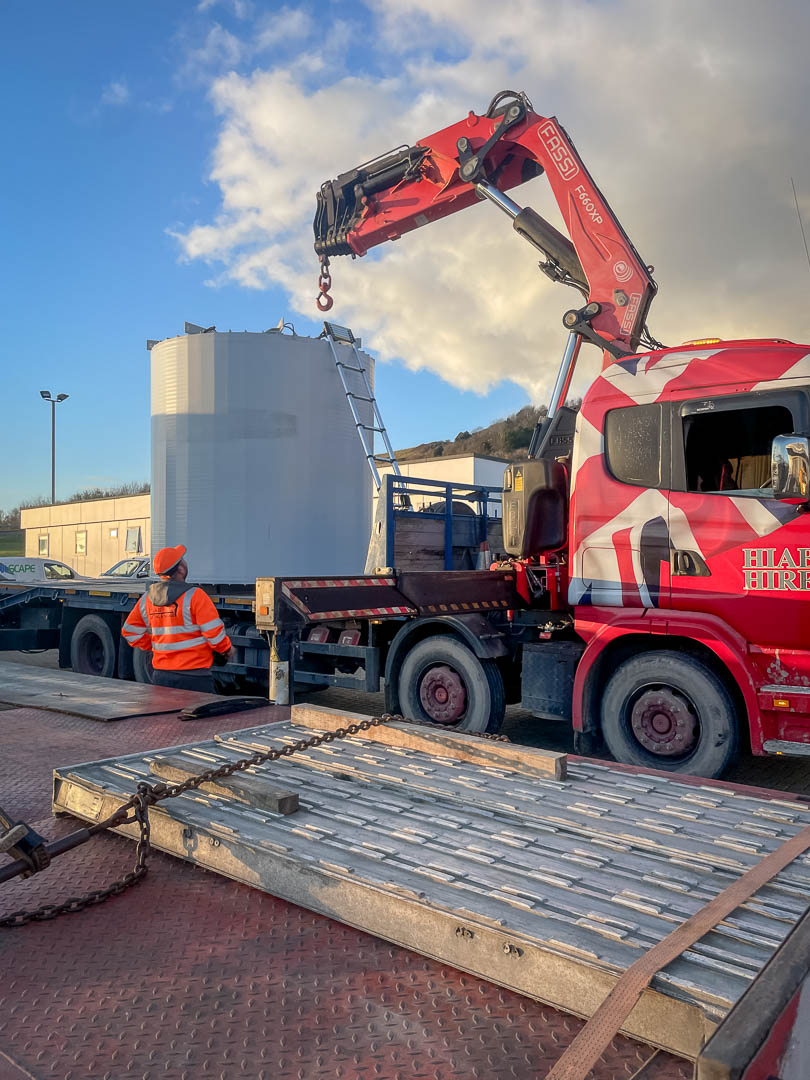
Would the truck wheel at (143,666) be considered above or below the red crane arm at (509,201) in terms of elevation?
below

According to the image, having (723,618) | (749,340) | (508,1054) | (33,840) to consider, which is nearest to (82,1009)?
(33,840)

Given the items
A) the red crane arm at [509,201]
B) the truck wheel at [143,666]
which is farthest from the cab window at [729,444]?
the truck wheel at [143,666]

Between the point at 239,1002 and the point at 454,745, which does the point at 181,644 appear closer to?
the point at 454,745

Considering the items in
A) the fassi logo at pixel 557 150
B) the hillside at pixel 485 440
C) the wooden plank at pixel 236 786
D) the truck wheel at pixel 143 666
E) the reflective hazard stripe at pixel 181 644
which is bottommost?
the truck wheel at pixel 143 666

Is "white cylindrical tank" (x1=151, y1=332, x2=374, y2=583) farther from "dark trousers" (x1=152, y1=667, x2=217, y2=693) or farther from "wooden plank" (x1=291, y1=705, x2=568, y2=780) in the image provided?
"wooden plank" (x1=291, y1=705, x2=568, y2=780)

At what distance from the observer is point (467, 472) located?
2241cm

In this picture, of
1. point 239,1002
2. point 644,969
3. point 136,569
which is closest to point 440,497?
point 239,1002

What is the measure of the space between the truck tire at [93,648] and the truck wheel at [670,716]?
23.5 ft

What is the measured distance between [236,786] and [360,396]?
8.07 metres

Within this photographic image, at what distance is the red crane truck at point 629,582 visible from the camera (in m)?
4.80

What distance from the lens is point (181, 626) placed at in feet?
20.0

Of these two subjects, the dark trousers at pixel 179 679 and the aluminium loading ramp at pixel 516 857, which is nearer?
the aluminium loading ramp at pixel 516 857

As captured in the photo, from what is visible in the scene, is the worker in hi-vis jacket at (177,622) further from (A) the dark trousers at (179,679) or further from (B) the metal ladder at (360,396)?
(B) the metal ladder at (360,396)

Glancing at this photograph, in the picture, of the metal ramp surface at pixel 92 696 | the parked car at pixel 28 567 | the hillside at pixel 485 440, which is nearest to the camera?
the metal ramp surface at pixel 92 696
